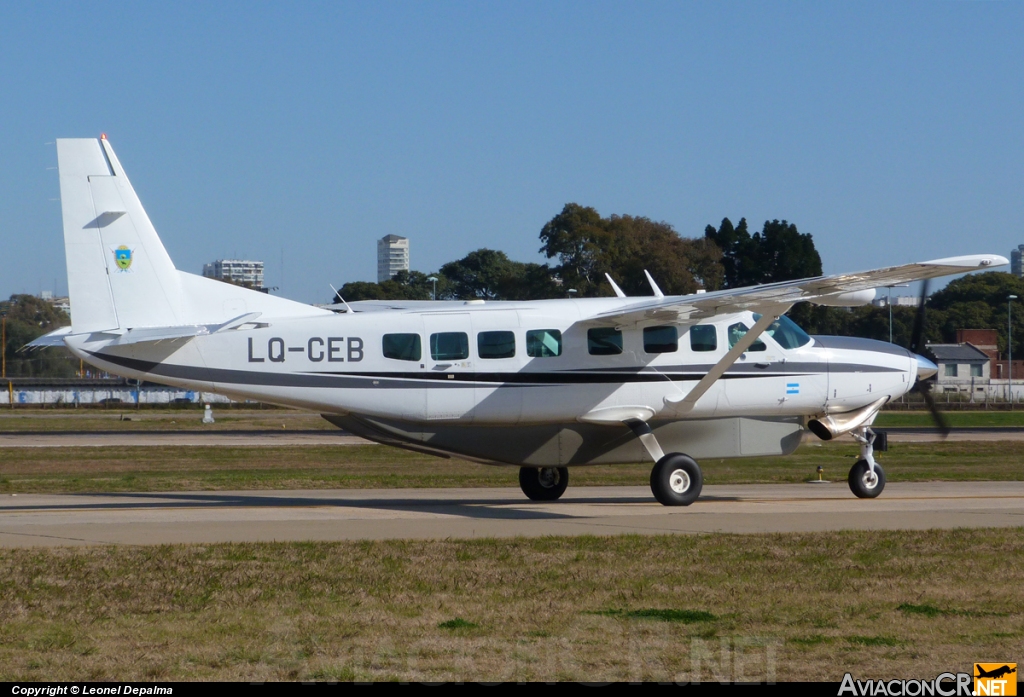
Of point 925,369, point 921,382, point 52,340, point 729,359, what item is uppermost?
point 52,340

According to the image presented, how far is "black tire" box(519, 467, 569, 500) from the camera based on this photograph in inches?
782

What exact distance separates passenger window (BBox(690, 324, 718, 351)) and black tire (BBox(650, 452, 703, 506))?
189 centimetres

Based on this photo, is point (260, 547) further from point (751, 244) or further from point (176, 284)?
point (751, 244)

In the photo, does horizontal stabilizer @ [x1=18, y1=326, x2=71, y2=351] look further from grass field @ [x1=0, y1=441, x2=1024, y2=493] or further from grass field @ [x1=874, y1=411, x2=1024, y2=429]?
grass field @ [x1=874, y1=411, x2=1024, y2=429]

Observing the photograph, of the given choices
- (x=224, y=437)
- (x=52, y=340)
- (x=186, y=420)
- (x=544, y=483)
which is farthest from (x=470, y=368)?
(x=186, y=420)

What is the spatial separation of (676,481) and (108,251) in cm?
952

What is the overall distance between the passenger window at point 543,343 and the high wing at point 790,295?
677mm

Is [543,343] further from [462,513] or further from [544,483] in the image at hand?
[544,483]

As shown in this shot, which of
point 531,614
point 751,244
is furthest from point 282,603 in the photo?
point 751,244

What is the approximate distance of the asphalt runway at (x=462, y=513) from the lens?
14633mm

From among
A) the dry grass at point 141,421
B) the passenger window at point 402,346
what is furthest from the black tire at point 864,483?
the dry grass at point 141,421

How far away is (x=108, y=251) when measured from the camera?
16531 millimetres

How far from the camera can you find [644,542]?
13.5 metres

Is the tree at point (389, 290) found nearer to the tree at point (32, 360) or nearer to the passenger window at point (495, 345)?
the tree at point (32, 360)
